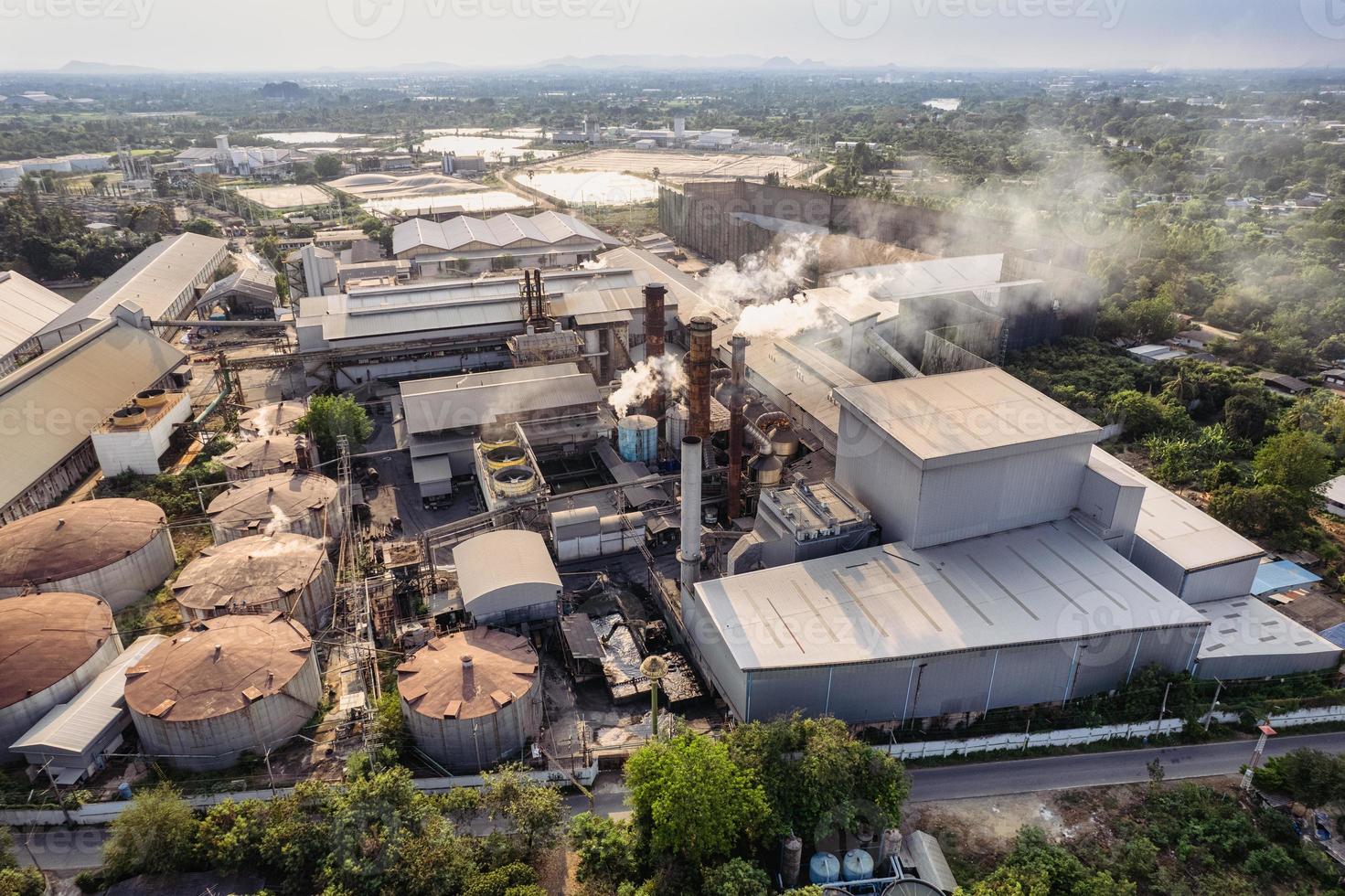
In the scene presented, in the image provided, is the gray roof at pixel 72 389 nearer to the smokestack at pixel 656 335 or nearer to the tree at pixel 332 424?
the tree at pixel 332 424

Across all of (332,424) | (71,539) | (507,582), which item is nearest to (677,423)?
(507,582)

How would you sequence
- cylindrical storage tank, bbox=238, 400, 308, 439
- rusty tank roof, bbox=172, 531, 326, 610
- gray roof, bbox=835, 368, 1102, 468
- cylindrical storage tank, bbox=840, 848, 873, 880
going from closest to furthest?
cylindrical storage tank, bbox=840, 848, 873, 880 → rusty tank roof, bbox=172, 531, 326, 610 → gray roof, bbox=835, 368, 1102, 468 → cylindrical storage tank, bbox=238, 400, 308, 439

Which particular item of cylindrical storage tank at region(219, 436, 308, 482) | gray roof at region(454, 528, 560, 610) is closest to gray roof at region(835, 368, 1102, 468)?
gray roof at region(454, 528, 560, 610)

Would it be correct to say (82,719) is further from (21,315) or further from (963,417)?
(21,315)

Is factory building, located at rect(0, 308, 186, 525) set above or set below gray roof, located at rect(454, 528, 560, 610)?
above

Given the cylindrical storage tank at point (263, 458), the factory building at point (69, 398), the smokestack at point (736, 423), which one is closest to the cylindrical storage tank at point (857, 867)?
the smokestack at point (736, 423)

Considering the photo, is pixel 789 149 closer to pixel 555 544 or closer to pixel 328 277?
pixel 328 277

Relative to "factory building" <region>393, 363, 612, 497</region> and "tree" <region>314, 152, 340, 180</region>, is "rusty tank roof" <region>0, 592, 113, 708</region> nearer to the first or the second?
"factory building" <region>393, 363, 612, 497</region>
